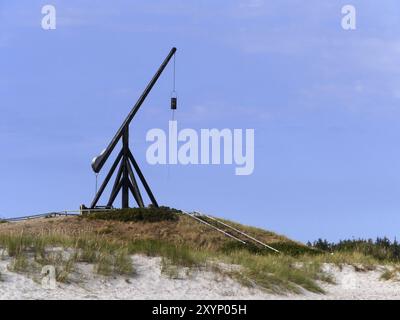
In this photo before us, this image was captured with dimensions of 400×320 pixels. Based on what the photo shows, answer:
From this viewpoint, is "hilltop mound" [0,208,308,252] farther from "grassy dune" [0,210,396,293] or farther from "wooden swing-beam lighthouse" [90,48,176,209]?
"grassy dune" [0,210,396,293]

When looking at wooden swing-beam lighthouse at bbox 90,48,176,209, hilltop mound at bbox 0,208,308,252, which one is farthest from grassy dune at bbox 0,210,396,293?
wooden swing-beam lighthouse at bbox 90,48,176,209

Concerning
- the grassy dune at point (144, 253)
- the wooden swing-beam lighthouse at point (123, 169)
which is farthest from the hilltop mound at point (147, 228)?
the grassy dune at point (144, 253)

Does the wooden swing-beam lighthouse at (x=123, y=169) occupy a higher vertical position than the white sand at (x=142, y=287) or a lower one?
higher

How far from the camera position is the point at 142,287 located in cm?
1459

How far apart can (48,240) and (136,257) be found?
2.24 meters

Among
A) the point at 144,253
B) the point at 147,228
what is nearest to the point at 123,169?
the point at 147,228

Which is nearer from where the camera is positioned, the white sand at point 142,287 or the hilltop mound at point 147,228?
the white sand at point 142,287

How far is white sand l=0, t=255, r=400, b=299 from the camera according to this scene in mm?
13117

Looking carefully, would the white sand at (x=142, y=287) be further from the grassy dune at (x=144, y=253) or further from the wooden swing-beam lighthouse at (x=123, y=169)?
the wooden swing-beam lighthouse at (x=123, y=169)

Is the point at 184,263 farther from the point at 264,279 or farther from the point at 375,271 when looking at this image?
the point at 375,271

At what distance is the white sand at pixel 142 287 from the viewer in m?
13.1

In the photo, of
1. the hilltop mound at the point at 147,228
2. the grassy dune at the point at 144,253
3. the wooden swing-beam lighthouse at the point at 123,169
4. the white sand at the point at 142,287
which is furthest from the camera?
the wooden swing-beam lighthouse at the point at 123,169
